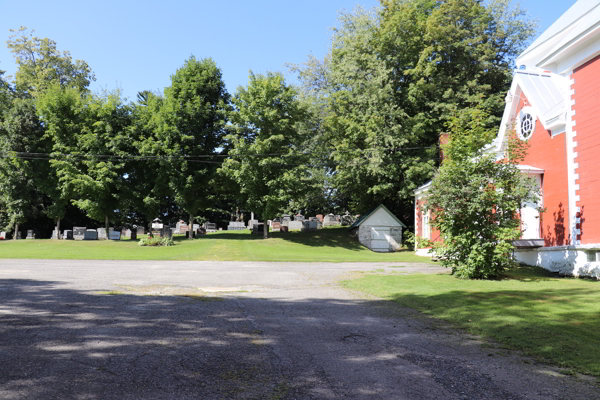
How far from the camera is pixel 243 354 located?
5.14 metres

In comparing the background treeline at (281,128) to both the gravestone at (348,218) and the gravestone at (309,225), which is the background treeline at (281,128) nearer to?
the gravestone at (309,225)

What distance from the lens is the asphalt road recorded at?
4.04 m

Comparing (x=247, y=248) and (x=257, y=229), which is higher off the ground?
(x=257, y=229)

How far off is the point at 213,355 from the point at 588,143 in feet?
53.1

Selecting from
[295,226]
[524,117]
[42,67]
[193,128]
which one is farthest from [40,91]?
[524,117]

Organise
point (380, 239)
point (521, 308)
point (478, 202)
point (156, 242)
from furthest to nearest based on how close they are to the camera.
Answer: point (380, 239) < point (156, 242) < point (478, 202) < point (521, 308)

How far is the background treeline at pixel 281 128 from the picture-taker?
33.2 m

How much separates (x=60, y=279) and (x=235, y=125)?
25149 millimetres

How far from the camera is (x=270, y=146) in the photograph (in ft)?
113

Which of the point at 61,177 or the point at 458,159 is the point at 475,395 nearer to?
the point at 458,159

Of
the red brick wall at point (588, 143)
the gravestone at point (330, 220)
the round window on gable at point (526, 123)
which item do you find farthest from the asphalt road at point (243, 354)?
the gravestone at point (330, 220)

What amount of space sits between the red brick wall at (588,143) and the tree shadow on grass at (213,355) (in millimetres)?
9469

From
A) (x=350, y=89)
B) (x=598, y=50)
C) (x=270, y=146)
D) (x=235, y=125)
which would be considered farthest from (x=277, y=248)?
(x=598, y=50)

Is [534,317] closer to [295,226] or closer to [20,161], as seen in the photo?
[295,226]
